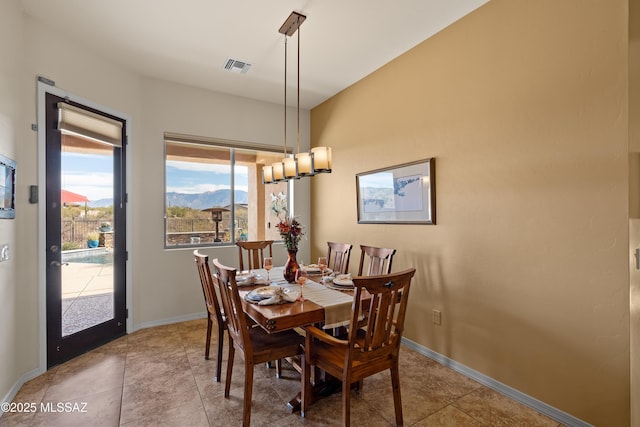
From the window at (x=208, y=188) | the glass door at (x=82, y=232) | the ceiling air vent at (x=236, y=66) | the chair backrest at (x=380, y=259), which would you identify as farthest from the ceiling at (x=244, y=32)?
the chair backrest at (x=380, y=259)

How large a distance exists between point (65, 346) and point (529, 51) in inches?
183

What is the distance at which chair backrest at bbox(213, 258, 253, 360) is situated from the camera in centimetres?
193

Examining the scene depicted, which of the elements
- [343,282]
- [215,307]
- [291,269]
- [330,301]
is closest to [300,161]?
[291,269]

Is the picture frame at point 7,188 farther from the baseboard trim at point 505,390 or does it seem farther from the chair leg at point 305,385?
the baseboard trim at point 505,390

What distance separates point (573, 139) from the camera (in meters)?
1.98

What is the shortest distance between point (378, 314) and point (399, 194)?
1775mm

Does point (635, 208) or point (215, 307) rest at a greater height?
point (635, 208)

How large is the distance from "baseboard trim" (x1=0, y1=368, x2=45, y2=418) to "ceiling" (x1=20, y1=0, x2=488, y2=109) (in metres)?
3.02

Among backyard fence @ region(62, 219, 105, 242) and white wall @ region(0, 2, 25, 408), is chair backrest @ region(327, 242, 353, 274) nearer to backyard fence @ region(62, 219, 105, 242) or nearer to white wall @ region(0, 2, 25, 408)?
backyard fence @ region(62, 219, 105, 242)

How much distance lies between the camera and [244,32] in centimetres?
284

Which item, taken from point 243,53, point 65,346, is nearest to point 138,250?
point 65,346

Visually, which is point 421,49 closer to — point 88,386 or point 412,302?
point 412,302

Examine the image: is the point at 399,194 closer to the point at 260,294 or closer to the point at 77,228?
the point at 260,294

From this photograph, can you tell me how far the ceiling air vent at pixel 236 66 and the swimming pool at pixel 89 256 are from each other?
2454mm
